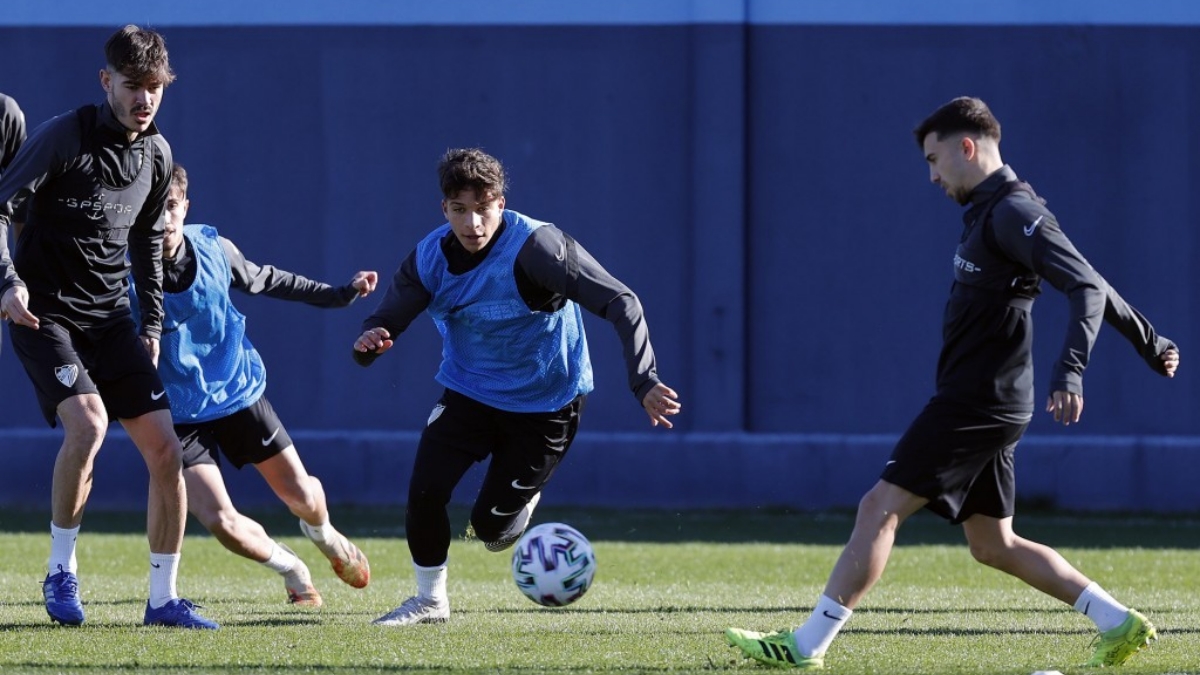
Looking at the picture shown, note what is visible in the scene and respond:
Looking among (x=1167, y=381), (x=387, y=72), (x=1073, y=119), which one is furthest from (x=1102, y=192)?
(x=387, y=72)

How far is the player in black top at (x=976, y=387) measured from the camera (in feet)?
17.5

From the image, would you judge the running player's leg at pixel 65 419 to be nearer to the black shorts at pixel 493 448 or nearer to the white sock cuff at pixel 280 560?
the white sock cuff at pixel 280 560

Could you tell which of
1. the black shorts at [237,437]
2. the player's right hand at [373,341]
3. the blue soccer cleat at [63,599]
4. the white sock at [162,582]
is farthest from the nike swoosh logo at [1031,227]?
the blue soccer cleat at [63,599]

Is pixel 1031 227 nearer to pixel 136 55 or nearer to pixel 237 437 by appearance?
pixel 136 55

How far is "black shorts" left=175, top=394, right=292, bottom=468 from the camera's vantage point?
7.12 meters

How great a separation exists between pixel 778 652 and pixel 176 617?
2240mm

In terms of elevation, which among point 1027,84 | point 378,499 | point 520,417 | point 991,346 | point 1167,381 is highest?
point 1027,84

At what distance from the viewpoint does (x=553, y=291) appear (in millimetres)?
6340

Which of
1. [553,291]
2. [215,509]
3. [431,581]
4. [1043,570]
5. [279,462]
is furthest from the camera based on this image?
[279,462]

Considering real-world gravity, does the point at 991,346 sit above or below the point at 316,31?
below

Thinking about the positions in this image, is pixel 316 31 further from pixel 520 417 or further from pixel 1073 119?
pixel 520 417

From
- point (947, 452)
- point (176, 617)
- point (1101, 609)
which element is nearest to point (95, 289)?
point (176, 617)

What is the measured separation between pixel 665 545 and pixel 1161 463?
4074 mm

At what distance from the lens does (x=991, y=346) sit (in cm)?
545
